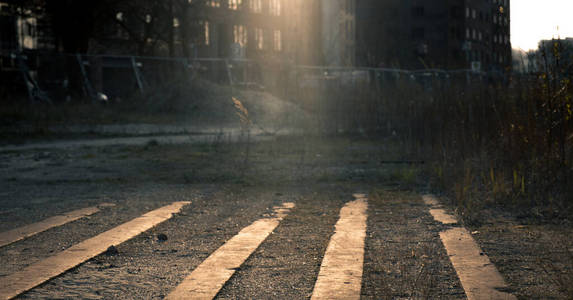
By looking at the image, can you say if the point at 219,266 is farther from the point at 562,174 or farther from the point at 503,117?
the point at 503,117

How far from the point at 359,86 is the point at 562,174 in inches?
460

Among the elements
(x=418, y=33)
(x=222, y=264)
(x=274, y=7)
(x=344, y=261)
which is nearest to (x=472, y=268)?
(x=344, y=261)

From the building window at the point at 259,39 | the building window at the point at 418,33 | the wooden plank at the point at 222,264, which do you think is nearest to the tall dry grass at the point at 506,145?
the wooden plank at the point at 222,264

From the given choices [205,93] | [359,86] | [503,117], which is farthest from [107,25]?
[503,117]

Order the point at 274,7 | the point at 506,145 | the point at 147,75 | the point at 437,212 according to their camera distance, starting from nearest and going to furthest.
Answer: the point at 437,212 < the point at 506,145 < the point at 147,75 < the point at 274,7

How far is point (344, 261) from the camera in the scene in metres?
3.79

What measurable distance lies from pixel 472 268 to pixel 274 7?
1993 inches

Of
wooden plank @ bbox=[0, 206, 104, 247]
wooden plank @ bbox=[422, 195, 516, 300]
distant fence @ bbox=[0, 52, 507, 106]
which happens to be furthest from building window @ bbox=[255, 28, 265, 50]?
wooden plank @ bbox=[422, 195, 516, 300]

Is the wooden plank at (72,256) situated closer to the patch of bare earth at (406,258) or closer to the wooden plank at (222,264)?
the wooden plank at (222,264)

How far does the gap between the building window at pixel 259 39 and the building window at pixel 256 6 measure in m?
1.34

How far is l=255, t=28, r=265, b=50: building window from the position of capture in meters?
51.5

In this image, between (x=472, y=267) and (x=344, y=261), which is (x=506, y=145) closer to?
(x=472, y=267)

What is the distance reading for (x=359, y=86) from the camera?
17594mm

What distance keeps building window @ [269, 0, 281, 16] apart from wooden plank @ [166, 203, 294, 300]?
48.6 meters
